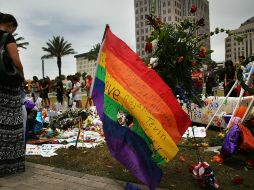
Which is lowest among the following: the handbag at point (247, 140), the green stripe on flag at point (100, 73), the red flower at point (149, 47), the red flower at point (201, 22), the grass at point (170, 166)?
the grass at point (170, 166)

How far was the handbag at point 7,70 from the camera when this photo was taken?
4430 mm

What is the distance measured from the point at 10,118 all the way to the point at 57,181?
1074 millimetres

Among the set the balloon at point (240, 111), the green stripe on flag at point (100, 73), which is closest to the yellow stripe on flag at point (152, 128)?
the green stripe on flag at point (100, 73)

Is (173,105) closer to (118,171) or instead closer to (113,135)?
(113,135)

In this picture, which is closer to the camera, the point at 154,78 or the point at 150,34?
the point at 154,78

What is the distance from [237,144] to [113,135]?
2357 millimetres

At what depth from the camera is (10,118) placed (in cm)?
470

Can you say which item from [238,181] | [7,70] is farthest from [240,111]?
[7,70]

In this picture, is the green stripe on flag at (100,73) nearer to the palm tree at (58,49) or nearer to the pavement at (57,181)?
the pavement at (57,181)

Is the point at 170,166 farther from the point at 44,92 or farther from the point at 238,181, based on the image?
the point at 44,92

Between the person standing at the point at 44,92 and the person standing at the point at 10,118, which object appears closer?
the person standing at the point at 10,118

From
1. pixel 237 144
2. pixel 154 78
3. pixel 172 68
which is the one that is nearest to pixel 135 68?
pixel 154 78

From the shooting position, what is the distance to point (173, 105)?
12.8ft

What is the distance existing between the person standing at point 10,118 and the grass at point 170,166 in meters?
0.82
